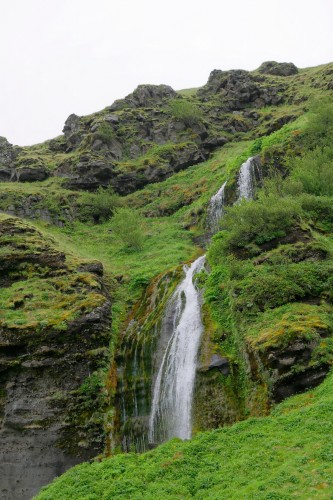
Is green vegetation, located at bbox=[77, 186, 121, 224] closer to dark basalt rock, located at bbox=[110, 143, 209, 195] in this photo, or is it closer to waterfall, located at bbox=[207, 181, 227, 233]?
dark basalt rock, located at bbox=[110, 143, 209, 195]

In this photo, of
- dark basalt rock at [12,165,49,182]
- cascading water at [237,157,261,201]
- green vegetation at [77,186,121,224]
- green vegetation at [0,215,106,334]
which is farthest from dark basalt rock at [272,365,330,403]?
dark basalt rock at [12,165,49,182]

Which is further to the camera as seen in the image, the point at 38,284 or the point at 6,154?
the point at 6,154

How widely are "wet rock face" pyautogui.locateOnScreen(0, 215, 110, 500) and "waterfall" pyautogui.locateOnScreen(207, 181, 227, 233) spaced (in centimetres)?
1689

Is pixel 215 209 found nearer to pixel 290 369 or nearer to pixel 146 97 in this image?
pixel 290 369

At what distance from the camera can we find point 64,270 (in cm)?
3009

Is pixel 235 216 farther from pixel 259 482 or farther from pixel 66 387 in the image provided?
pixel 259 482

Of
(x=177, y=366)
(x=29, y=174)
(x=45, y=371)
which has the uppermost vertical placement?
(x=29, y=174)

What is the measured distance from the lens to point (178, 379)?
21734mm

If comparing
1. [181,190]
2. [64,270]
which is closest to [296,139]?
[181,190]

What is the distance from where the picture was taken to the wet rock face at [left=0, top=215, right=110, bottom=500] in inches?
789

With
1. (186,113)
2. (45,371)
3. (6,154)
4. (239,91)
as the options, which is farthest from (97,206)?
(239,91)

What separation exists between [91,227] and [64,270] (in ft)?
75.7

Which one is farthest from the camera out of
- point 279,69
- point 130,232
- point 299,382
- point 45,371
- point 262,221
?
point 279,69

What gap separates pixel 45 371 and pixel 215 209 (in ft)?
88.2
